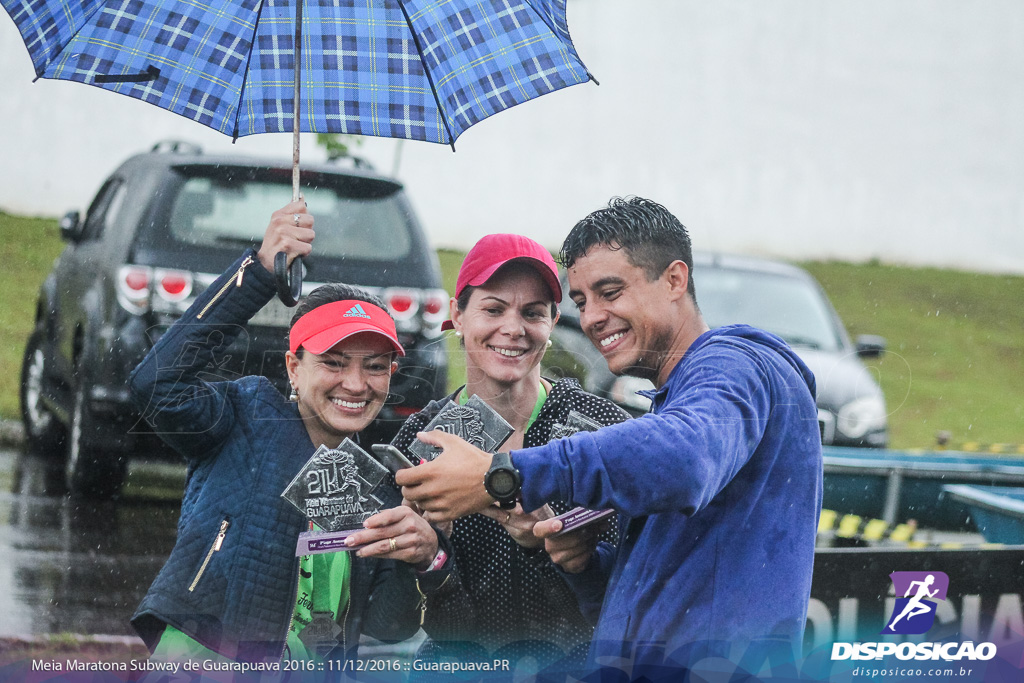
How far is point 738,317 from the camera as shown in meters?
2.91

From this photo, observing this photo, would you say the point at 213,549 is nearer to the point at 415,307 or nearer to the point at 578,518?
the point at 578,518

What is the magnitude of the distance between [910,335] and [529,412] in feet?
3.14

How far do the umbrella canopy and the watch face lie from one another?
3.31ft

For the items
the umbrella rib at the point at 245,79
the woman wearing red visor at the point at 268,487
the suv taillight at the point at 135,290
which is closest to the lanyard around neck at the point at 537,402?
the woman wearing red visor at the point at 268,487

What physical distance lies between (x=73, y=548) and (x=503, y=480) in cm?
318

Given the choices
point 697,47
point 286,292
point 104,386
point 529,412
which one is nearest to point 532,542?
point 529,412

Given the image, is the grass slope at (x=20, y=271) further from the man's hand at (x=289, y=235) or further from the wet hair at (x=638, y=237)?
the wet hair at (x=638, y=237)

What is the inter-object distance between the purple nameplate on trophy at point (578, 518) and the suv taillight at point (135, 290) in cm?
131

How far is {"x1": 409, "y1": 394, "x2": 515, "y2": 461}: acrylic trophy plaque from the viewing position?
2170 millimetres

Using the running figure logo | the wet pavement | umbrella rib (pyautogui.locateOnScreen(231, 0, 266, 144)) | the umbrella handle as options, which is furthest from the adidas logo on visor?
the wet pavement

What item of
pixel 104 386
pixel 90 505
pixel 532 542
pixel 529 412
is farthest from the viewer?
pixel 90 505

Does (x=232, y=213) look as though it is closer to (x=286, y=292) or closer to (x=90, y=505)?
(x=286, y=292)

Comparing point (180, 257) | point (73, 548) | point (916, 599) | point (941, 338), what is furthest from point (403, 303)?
point (73, 548)

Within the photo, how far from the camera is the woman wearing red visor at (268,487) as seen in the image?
211 centimetres
